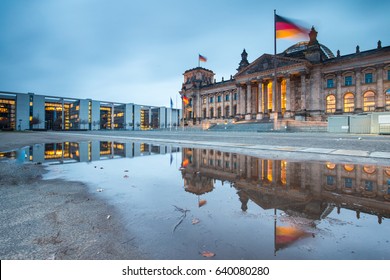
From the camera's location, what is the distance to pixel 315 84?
46.1 m

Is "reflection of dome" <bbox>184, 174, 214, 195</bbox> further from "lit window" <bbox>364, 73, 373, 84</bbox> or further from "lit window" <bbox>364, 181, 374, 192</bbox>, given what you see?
"lit window" <bbox>364, 73, 373, 84</bbox>

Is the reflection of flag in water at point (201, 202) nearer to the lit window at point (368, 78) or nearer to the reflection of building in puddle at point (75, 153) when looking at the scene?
the reflection of building in puddle at point (75, 153)

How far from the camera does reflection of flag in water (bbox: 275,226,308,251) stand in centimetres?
236

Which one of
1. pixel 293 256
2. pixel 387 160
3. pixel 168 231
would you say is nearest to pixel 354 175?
pixel 387 160

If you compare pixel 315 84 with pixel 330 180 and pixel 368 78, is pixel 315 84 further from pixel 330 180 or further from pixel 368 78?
pixel 330 180

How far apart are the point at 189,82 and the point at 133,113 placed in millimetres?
65317

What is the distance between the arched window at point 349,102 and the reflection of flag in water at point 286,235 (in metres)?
50.6

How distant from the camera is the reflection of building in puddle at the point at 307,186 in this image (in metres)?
3.46

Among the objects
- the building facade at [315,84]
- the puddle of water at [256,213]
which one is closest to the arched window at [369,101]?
the building facade at [315,84]

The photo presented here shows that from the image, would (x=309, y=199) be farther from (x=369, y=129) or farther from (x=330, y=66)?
(x=330, y=66)

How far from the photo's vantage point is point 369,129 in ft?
73.0

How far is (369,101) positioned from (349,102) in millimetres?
3235

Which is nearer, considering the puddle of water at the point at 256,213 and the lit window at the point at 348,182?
the puddle of water at the point at 256,213
